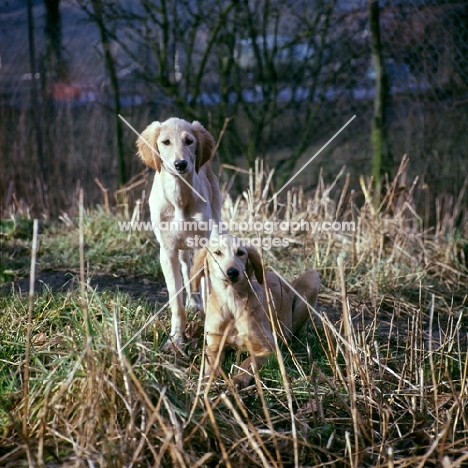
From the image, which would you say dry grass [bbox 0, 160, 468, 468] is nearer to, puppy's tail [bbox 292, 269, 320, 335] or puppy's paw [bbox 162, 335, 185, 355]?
puppy's paw [bbox 162, 335, 185, 355]

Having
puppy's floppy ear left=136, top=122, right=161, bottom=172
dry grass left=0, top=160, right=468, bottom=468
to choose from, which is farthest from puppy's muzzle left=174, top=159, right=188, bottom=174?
dry grass left=0, top=160, right=468, bottom=468

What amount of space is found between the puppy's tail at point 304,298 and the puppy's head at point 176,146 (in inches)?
40.3

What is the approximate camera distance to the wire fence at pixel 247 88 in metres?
7.57

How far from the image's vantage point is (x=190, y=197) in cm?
449

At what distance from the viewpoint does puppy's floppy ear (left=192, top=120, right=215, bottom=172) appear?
459cm

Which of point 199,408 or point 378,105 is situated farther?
point 378,105

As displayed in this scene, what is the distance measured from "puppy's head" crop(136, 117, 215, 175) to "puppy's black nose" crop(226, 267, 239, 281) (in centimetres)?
79

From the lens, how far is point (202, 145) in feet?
15.1

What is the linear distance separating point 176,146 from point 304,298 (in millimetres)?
1258

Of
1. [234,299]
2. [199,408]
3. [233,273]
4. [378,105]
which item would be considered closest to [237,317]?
[234,299]

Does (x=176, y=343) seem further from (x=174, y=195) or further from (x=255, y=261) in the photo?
(x=174, y=195)

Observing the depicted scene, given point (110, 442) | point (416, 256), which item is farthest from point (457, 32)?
point (110, 442)

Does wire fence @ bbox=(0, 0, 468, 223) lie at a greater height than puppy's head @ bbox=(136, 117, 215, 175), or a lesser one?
greater

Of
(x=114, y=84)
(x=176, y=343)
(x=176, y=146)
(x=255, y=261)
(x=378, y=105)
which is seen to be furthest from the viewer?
(x=114, y=84)
